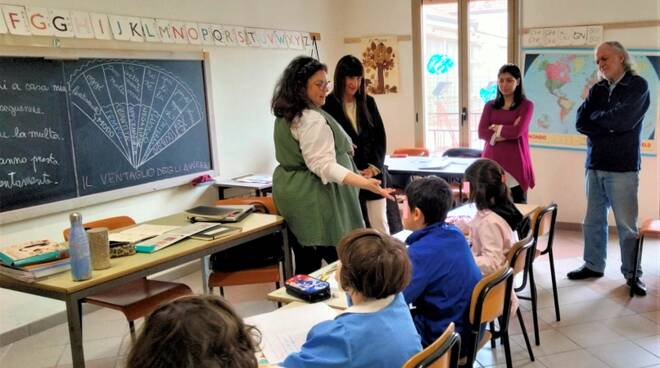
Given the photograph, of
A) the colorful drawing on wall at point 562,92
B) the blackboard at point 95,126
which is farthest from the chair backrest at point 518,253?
the colorful drawing on wall at point 562,92

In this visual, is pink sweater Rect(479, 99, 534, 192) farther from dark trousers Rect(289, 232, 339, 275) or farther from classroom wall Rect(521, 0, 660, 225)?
dark trousers Rect(289, 232, 339, 275)

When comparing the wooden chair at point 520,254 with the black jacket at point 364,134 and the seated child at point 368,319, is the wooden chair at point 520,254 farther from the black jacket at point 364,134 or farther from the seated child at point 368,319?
the seated child at point 368,319

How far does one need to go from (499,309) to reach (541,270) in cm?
226

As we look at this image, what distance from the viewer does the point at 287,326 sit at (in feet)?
6.04

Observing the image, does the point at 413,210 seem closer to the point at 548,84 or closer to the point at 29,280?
the point at 29,280

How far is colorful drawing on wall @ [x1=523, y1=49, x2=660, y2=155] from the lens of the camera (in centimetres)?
501

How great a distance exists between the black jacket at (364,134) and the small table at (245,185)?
4.12ft

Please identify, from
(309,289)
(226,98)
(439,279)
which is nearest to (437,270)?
(439,279)

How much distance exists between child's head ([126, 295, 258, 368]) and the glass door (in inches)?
200

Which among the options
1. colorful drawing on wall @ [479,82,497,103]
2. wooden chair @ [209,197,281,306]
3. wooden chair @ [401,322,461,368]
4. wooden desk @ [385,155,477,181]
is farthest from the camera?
colorful drawing on wall @ [479,82,497,103]

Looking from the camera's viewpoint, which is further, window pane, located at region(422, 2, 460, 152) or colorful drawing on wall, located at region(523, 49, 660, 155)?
window pane, located at region(422, 2, 460, 152)

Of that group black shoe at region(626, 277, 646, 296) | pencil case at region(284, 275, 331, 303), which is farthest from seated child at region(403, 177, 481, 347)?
black shoe at region(626, 277, 646, 296)

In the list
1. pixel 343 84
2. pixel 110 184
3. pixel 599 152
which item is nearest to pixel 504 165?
pixel 599 152

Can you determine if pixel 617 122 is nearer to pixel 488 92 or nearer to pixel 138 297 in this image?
pixel 488 92
